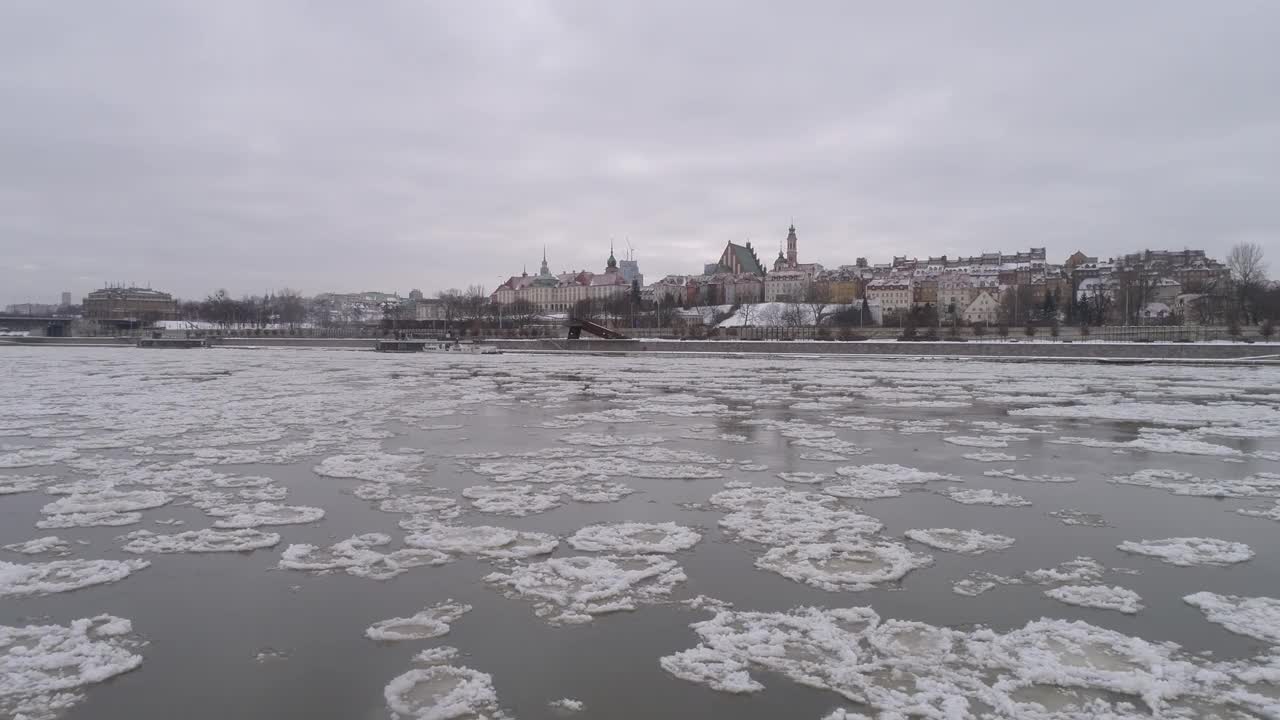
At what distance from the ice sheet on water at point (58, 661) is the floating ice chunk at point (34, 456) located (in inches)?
252

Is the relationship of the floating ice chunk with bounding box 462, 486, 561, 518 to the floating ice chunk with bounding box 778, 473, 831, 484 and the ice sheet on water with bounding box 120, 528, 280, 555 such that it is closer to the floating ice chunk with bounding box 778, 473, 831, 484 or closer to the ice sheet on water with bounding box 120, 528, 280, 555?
the ice sheet on water with bounding box 120, 528, 280, 555

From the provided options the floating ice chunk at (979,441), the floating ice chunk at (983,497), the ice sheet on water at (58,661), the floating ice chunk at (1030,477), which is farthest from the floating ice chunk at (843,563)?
the floating ice chunk at (979,441)

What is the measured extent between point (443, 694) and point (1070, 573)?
13.7ft

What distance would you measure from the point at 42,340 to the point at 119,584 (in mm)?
88280

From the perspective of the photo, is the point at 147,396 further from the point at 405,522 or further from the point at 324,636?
the point at 324,636

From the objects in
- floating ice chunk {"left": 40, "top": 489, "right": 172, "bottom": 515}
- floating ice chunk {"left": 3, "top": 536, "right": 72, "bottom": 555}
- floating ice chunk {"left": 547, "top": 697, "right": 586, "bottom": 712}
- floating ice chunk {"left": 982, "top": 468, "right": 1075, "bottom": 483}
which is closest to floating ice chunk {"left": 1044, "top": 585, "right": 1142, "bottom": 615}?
floating ice chunk {"left": 547, "top": 697, "right": 586, "bottom": 712}

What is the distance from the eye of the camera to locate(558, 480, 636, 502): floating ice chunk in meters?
7.39

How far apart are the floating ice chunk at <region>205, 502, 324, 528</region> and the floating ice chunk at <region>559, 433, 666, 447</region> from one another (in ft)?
14.6

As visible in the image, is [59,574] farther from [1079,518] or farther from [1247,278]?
[1247,278]

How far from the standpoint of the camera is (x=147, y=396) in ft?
60.5

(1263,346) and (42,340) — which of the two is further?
(42,340)

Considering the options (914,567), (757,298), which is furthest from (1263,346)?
(757,298)

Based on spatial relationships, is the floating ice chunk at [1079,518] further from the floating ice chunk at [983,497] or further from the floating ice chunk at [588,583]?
the floating ice chunk at [588,583]

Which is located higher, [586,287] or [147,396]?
[586,287]
